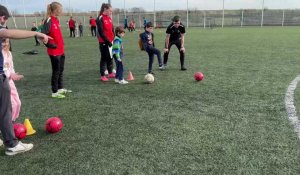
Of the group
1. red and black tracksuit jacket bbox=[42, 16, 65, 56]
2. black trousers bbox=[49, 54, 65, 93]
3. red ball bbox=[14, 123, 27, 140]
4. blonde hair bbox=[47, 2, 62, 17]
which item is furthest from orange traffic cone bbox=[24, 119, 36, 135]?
blonde hair bbox=[47, 2, 62, 17]

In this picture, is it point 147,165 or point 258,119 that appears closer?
point 147,165

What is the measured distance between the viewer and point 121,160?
408 cm

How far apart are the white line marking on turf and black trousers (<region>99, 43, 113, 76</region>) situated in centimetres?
A: 479

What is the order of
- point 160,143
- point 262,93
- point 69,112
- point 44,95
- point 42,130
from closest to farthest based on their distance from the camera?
point 160,143 → point 42,130 → point 69,112 → point 262,93 → point 44,95

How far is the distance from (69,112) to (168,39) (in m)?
5.27

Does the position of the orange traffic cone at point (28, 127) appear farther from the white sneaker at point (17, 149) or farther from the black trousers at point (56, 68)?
the black trousers at point (56, 68)

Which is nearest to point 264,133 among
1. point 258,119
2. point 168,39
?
point 258,119

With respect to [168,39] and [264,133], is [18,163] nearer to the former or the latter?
[264,133]

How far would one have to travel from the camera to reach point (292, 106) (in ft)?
19.8

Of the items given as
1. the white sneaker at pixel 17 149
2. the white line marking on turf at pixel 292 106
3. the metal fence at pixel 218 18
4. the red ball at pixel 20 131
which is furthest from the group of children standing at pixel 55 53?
the metal fence at pixel 218 18

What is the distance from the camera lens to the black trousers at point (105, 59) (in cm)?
902

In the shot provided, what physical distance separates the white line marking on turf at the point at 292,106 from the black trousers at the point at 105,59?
4792 millimetres

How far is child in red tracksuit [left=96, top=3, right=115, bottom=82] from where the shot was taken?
8773 millimetres

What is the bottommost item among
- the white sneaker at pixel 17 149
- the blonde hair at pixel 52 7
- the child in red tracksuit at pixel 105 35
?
the white sneaker at pixel 17 149
